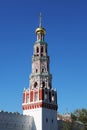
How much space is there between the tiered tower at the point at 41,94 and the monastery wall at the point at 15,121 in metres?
1.49

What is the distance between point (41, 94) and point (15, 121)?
25.6 ft

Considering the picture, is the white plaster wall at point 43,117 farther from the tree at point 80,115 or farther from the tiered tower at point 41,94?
the tree at point 80,115

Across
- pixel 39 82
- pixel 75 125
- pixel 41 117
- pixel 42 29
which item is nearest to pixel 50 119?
pixel 41 117

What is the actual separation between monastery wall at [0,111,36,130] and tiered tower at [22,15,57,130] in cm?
149

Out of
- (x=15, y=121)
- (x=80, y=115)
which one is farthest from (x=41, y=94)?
(x=80, y=115)

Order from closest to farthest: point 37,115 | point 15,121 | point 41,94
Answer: point 15,121 → point 37,115 → point 41,94

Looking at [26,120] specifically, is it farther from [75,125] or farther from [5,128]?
[75,125]

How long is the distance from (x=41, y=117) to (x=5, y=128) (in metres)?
8.02

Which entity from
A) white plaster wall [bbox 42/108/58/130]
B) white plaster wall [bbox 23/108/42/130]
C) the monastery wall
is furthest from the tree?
the monastery wall

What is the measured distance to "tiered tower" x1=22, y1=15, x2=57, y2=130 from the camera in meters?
61.5

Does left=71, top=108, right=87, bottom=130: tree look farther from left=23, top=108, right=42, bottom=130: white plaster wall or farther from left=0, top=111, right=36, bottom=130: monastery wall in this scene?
left=0, top=111, right=36, bottom=130: monastery wall

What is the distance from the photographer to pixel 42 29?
6812 centimetres

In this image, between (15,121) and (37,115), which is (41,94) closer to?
(37,115)

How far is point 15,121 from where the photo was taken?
59.4 meters
